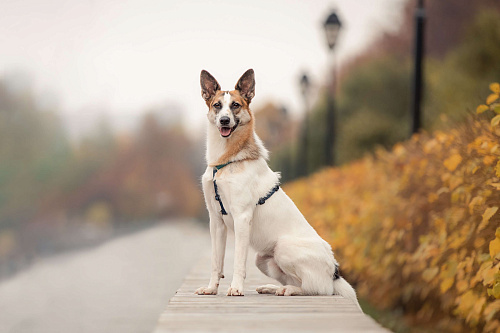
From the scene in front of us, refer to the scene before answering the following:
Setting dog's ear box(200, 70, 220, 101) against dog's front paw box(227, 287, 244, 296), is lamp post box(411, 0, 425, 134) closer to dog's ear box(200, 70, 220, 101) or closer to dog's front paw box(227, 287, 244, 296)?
dog's ear box(200, 70, 220, 101)

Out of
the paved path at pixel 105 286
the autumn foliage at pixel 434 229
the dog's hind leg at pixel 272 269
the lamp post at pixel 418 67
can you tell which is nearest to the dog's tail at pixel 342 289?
the dog's hind leg at pixel 272 269

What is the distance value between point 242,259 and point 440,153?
359cm

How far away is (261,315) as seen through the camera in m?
4.89

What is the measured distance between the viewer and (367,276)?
10.2 m

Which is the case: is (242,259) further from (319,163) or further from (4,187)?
(4,187)

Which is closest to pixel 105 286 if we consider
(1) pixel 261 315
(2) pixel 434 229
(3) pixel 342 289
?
(2) pixel 434 229

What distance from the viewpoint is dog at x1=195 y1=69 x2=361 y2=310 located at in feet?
17.9

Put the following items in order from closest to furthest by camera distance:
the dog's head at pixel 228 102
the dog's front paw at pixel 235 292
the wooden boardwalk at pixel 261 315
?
the wooden boardwalk at pixel 261 315, the dog's head at pixel 228 102, the dog's front paw at pixel 235 292

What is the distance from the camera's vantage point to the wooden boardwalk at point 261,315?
14.7 ft

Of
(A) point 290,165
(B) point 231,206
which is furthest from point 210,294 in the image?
(A) point 290,165

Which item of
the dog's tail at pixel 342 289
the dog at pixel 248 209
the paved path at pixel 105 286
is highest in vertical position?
the dog at pixel 248 209

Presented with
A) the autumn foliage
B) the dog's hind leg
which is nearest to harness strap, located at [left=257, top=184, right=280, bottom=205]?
the dog's hind leg

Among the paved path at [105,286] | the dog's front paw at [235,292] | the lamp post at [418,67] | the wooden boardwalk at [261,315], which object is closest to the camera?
the wooden boardwalk at [261,315]

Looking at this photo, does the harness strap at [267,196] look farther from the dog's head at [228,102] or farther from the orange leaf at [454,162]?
the orange leaf at [454,162]
